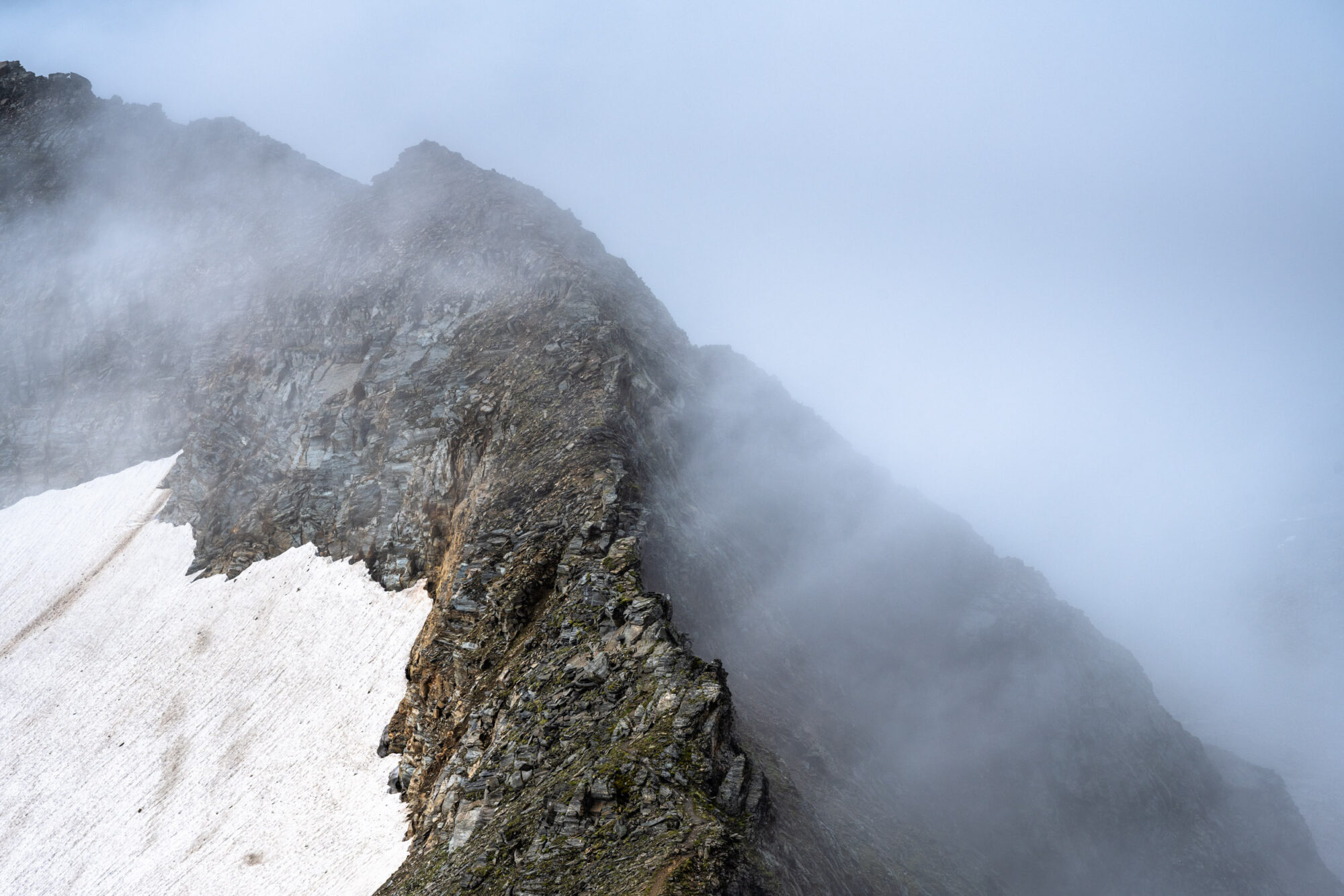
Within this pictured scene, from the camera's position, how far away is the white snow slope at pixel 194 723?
25625 mm

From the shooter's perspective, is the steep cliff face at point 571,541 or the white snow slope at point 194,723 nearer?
the steep cliff face at point 571,541

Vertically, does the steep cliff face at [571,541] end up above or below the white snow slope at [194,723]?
above

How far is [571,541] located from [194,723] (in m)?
20.8

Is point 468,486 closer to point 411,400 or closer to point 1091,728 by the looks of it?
point 411,400

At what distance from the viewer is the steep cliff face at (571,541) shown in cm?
1766

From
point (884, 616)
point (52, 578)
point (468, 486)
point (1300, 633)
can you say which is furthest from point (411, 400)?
point (1300, 633)

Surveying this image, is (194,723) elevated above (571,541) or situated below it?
below

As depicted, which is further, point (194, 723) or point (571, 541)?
point (194, 723)

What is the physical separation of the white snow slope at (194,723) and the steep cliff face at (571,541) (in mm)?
1854

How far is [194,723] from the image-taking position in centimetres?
3238

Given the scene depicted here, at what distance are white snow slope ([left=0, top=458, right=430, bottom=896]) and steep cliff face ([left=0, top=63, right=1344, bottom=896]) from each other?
1.85m

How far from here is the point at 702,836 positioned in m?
13.2

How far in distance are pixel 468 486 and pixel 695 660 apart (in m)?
18.0

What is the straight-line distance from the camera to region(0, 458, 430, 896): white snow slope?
25625 mm
